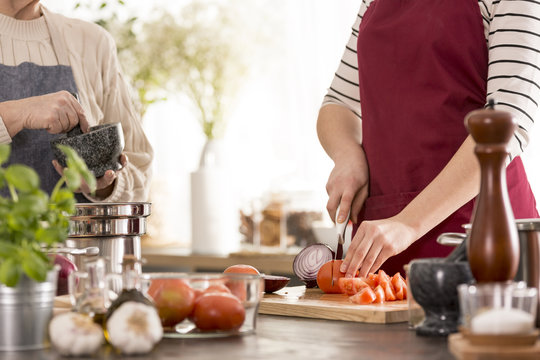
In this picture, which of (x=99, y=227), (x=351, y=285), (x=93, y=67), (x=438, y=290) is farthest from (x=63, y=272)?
(x=93, y=67)

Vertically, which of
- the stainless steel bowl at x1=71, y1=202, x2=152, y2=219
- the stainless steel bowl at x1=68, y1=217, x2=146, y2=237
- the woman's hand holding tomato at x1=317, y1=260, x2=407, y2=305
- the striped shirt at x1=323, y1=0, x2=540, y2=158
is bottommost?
the woman's hand holding tomato at x1=317, y1=260, x2=407, y2=305

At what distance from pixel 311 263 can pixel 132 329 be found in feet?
2.47

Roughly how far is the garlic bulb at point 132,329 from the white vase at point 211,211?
2604mm

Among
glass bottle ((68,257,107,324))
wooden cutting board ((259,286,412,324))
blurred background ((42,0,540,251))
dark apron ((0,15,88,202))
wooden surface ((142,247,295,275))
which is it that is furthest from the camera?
blurred background ((42,0,540,251))

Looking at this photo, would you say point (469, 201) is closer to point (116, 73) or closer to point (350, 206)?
point (350, 206)

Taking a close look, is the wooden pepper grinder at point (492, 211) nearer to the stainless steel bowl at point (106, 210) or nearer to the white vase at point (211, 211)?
the stainless steel bowl at point (106, 210)

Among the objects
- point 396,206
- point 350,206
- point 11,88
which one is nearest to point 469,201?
point 396,206

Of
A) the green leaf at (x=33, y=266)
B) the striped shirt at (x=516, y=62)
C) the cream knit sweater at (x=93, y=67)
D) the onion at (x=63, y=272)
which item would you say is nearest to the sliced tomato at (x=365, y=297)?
the striped shirt at (x=516, y=62)

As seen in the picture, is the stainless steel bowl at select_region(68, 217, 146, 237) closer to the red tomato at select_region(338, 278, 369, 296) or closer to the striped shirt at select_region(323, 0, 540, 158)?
the red tomato at select_region(338, 278, 369, 296)

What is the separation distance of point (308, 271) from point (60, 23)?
976 mm

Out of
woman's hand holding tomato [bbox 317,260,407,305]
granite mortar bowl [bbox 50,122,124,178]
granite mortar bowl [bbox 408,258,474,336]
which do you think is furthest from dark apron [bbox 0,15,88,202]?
granite mortar bowl [bbox 408,258,474,336]

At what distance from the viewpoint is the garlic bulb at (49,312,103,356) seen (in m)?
0.91

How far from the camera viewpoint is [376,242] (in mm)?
1436

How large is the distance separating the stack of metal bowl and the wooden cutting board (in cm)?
30
